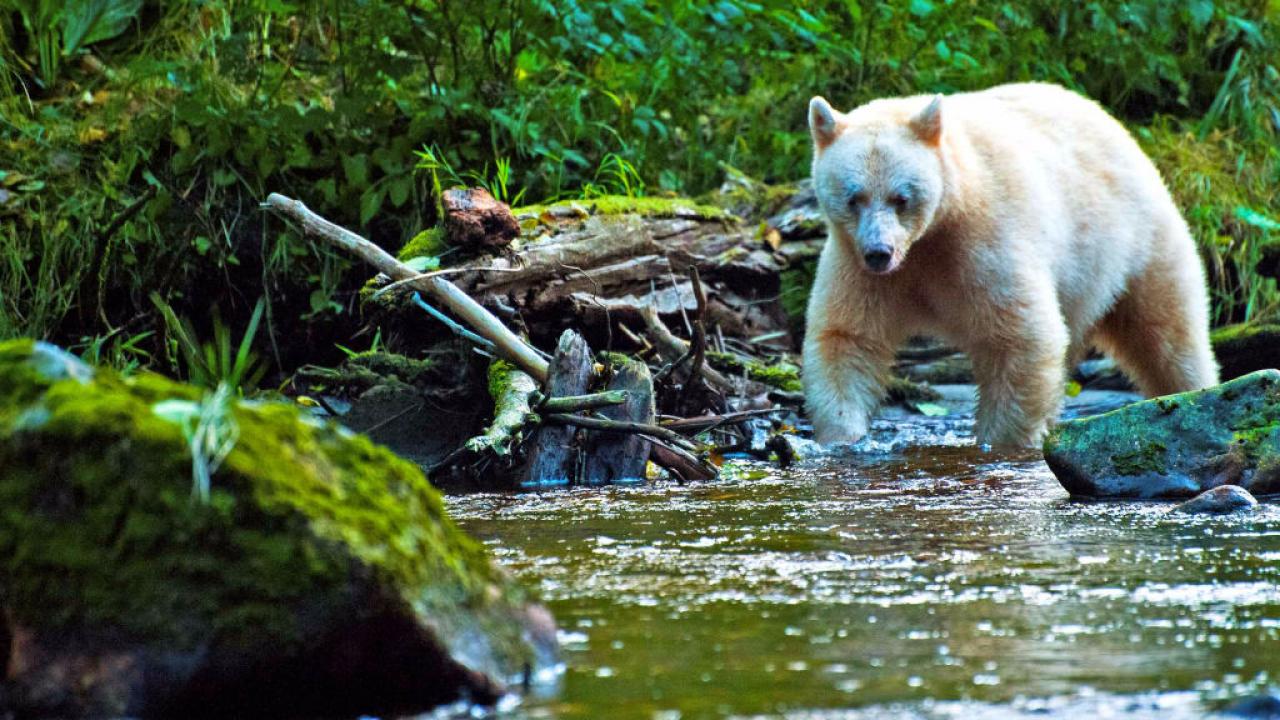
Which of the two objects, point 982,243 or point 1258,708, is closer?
point 1258,708

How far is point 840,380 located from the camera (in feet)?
20.4

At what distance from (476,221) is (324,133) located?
194 centimetres

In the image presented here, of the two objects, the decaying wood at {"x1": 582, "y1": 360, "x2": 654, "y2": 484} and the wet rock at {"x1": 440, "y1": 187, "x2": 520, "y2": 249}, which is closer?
the decaying wood at {"x1": 582, "y1": 360, "x2": 654, "y2": 484}

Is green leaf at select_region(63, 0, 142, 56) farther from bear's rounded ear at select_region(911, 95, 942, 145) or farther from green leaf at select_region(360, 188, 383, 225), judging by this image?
bear's rounded ear at select_region(911, 95, 942, 145)

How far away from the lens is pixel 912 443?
6262 mm

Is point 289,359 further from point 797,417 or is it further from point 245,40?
point 797,417

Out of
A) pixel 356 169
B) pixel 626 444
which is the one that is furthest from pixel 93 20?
pixel 626 444

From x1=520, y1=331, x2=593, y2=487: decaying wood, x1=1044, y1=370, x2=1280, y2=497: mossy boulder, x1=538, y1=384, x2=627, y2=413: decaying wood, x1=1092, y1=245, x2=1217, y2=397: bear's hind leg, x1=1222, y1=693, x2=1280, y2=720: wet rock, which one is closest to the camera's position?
x1=1222, y1=693, x2=1280, y2=720: wet rock

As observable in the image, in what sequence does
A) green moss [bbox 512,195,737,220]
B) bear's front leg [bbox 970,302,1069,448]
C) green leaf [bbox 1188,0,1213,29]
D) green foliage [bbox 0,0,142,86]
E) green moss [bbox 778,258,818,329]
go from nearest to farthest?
1. bear's front leg [bbox 970,302,1069,448]
2. green moss [bbox 512,195,737,220]
3. green foliage [bbox 0,0,142,86]
4. green moss [bbox 778,258,818,329]
5. green leaf [bbox 1188,0,1213,29]

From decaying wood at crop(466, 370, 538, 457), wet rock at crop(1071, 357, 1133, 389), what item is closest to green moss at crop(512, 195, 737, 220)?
decaying wood at crop(466, 370, 538, 457)

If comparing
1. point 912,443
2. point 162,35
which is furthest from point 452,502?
point 162,35

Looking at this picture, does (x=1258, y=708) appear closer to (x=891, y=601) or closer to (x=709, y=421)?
(x=891, y=601)

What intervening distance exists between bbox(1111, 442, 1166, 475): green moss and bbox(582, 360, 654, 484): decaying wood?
1.64 m

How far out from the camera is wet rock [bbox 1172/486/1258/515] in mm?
3994
